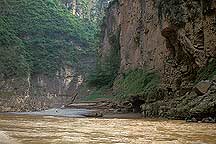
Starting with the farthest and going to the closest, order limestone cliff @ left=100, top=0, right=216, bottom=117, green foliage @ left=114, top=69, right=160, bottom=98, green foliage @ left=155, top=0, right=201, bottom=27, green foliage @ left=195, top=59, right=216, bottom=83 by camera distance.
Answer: green foliage @ left=114, top=69, right=160, bottom=98
green foliage @ left=155, top=0, right=201, bottom=27
limestone cliff @ left=100, top=0, right=216, bottom=117
green foliage @ left=195, top=59, right=216, bottom=83

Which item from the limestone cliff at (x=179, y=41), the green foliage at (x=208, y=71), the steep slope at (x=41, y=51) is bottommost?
the green foliage at (x=208, y=71)

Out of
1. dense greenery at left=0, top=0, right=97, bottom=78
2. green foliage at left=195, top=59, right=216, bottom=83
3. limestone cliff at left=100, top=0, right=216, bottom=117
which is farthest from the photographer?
dense greenery at left=0, top=0, right=97, bottom=78

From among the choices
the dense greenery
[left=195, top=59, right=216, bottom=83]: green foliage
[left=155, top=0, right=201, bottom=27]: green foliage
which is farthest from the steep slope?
[left=195, top=59, right=216, bottom=83]: green foliage

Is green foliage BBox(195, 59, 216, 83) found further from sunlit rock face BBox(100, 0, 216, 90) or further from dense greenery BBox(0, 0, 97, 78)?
dense greenery BBox(0, 0, 97, 78)

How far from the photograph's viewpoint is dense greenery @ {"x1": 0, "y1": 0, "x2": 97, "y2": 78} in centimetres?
10461

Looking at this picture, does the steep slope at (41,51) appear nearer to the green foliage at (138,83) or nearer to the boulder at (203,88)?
the green foliage at (138,83)

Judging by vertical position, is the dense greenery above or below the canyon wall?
above

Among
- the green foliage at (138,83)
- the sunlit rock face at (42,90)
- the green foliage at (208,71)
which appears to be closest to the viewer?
the green foliage at (208,71)

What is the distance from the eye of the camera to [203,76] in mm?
29734

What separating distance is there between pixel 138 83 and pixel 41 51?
255 ft

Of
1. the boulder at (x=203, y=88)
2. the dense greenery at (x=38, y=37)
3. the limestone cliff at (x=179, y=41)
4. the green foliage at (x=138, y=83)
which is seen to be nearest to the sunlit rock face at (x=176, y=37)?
the limestone cliff at (x=179, y=41)

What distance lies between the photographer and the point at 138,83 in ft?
159

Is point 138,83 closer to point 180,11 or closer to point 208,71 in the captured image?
point 180,11

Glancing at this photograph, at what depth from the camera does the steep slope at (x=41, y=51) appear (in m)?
99.6
